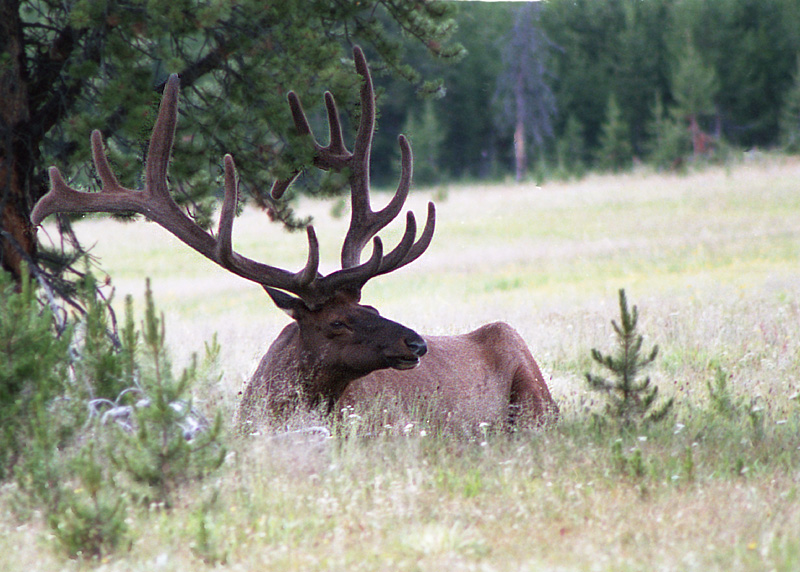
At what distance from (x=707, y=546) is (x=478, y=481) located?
4.41 feet

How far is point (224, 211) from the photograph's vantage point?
593cm

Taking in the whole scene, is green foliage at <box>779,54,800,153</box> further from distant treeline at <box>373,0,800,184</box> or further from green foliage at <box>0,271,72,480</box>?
green foliage at <box>0,271,72,480</box>

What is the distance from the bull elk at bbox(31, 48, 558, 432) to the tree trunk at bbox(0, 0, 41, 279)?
1027 millimetres

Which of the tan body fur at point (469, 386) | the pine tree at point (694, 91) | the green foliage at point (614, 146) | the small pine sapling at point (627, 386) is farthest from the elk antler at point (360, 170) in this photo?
the green foliage at point (614, 146)

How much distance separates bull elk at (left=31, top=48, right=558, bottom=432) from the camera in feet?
20.2

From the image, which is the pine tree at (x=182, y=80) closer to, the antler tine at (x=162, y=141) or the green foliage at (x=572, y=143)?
the antler tine at (x=162, y=141)

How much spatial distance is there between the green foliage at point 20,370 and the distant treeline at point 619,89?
42157mm

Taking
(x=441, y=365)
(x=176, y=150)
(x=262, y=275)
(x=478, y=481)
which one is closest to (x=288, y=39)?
(x=176, y=150)

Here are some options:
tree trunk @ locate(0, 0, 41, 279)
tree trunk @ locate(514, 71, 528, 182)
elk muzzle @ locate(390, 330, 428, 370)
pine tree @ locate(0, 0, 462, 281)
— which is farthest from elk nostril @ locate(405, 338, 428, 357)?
tree trunk @ locate(514, 71, 528, 182)

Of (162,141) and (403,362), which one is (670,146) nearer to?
(403,362)

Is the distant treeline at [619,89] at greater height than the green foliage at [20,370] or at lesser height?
greater

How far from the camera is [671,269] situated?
56.9 ft

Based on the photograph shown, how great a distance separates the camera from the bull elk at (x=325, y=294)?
6.15 m

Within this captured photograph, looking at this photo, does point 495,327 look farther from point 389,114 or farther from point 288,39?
point 389,114
